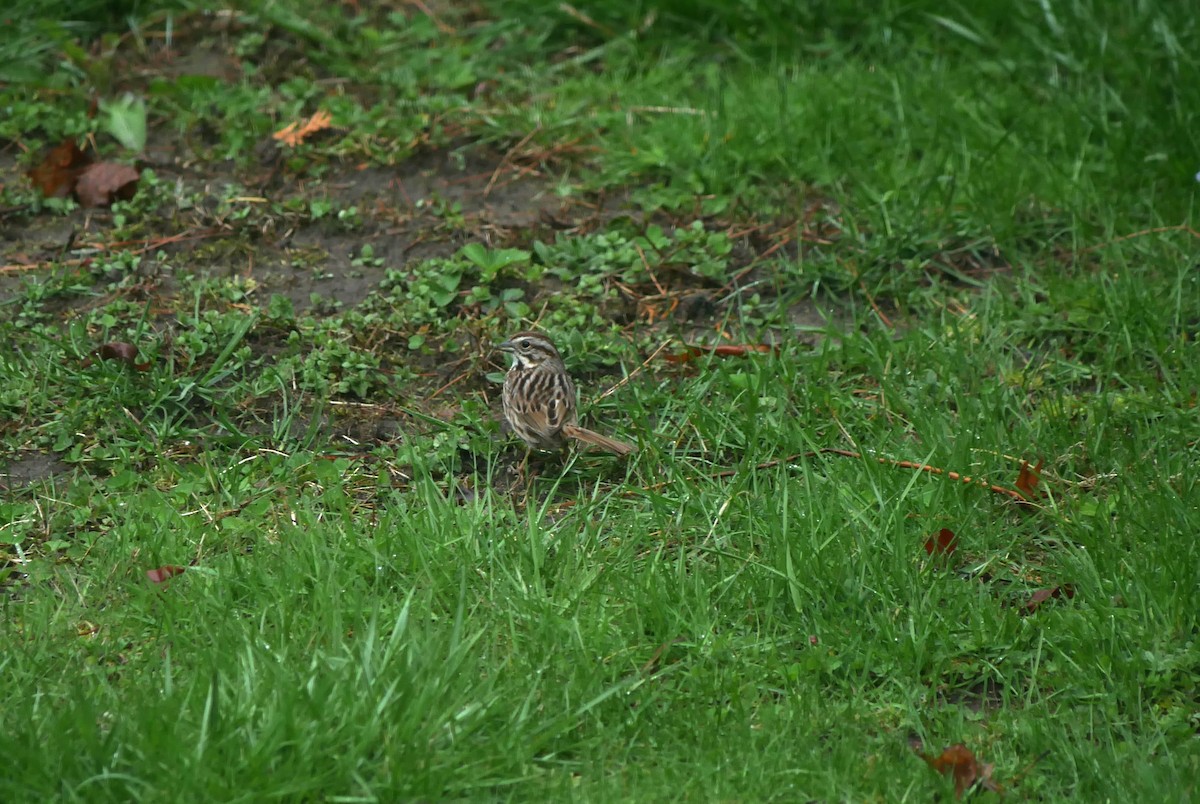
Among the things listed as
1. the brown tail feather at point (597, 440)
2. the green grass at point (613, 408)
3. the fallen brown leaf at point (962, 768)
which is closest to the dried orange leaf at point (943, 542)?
the green grass at point (613, 408)

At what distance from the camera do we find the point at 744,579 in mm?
5098

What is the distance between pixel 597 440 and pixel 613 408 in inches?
23.3

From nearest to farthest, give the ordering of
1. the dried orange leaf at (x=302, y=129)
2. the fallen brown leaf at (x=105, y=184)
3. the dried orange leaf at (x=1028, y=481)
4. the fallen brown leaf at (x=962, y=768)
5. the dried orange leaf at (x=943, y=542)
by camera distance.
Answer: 1. the fallen brown leaf at (x=962, y=768)
2. the dried orange leaf at (x=943, y=542)
3. the dried orange leaf at (x=1028, y=481)
4. the fallen brown leaf at (x=105, y=184)
5. the dried orange leaf at (x=302, y=129)

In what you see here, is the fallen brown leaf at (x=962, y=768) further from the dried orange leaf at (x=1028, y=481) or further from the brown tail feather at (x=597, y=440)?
the brown tail feather at (x=597, y=440)

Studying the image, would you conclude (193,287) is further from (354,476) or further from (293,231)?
(354,476)

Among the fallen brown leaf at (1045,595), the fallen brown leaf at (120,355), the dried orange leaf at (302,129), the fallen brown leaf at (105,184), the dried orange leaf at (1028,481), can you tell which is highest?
the dried orange leaf at (302,129)

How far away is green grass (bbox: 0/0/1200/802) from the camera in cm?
436

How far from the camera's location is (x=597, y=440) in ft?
19.1

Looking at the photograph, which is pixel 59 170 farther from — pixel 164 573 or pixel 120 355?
pixel 164 573

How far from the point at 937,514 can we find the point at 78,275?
4.14 meters

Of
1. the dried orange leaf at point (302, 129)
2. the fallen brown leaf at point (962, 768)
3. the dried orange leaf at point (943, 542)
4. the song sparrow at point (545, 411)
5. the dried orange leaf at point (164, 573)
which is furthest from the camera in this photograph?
the dried orange leaf at point (302, 129)

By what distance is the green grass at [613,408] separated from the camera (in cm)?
436

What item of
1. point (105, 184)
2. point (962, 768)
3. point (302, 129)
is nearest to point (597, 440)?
point (962, 768)

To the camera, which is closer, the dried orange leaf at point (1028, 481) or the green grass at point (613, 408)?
the green grass at point (613, 408)
